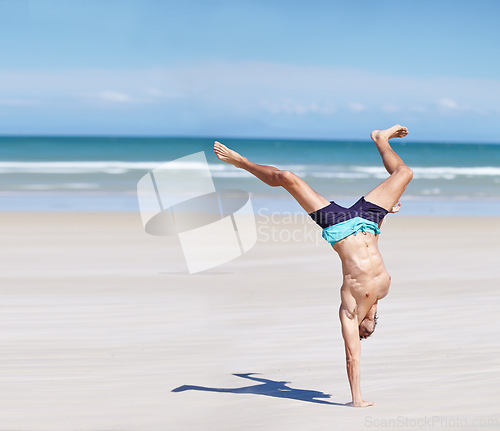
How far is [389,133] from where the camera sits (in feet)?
18.7

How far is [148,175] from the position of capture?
35094mm

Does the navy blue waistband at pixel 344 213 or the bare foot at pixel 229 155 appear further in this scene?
the bare foot at pixel 229 155

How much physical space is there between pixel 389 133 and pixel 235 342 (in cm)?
286

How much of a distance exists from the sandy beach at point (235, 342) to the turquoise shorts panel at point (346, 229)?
1298 mm

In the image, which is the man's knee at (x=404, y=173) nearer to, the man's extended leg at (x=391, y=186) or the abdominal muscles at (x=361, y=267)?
the man's extended leg at (x=391, y=186)

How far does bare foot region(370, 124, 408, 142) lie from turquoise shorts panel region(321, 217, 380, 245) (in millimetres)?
959

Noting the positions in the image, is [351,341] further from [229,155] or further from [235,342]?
[235,342]

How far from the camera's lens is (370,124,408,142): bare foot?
5.69 meters

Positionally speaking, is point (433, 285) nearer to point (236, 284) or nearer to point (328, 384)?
point (236, 284)

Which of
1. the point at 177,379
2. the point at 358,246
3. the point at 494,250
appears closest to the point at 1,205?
the point at 494,250

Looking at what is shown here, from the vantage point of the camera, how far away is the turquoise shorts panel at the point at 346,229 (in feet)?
16.3

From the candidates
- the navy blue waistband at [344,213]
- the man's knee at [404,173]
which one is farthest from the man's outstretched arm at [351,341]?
the man's knee at [404,173]

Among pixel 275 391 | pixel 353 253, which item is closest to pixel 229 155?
pixel 353 253

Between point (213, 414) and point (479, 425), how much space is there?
1.89m
